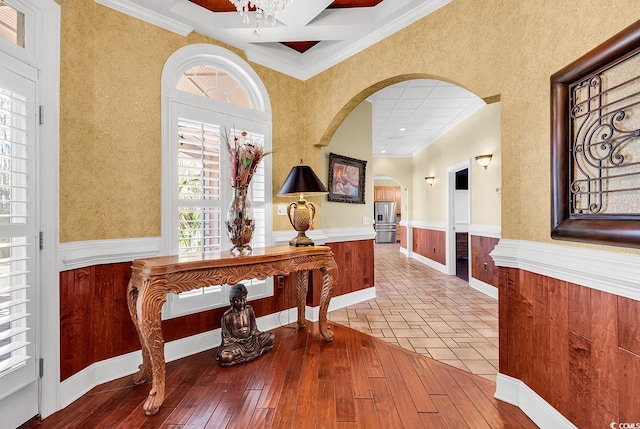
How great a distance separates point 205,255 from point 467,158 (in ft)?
16.0

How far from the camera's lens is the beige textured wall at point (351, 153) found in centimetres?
370

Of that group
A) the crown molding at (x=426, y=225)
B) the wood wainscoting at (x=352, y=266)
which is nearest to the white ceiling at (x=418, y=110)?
the crown molding at (x=426, y=225)

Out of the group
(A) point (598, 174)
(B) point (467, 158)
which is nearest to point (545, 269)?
(A) point (598, 174)

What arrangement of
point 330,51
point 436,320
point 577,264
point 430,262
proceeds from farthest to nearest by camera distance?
point 430,262 < point 436,320 < point 330,51 < point 577,264

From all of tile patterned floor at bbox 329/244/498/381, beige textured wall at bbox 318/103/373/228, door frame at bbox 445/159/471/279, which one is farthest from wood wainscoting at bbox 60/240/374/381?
door frame at bbox 445/159/471/279

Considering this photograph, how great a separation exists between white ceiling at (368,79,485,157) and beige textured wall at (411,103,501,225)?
205mm

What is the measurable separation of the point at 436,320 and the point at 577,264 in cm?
214

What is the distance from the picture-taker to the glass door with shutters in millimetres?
1560

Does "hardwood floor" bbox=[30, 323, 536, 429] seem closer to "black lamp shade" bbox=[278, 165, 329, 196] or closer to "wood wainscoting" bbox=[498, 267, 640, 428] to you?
"wood wainscoting" bbox=[498, 267, 640, 428]

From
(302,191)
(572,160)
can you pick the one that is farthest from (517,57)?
(302,191)

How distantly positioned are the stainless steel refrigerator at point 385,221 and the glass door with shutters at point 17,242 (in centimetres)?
1099

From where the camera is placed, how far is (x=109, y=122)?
215 cm

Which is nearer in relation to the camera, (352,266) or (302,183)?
(302,183)

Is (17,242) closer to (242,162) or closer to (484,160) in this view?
(242,162)
